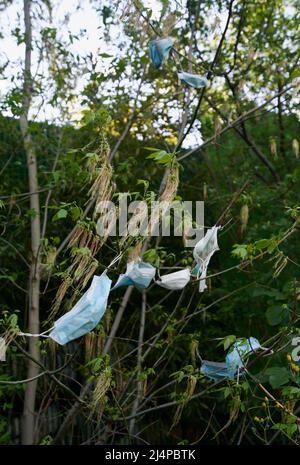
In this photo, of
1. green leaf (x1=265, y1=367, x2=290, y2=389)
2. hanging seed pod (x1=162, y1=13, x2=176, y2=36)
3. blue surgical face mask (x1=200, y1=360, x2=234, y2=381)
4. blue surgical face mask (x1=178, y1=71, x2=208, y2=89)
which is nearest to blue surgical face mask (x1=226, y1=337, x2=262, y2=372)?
blue surgical face mask (x1=200, y1=360, x2=234, y2=381)

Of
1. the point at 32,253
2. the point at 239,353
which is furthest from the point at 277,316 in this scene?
the point at 32,253

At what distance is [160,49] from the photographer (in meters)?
3.06

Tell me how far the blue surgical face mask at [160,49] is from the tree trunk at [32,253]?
756mm

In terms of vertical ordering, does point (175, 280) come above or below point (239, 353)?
above

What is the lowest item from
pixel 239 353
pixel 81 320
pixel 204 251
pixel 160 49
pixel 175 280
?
pixel 239 353

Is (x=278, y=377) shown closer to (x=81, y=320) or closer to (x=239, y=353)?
(x=239, y=353)

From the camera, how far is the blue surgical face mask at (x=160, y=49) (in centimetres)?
305

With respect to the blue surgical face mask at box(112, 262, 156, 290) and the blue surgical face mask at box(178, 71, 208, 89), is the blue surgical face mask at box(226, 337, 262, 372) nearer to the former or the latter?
the blue surgical face mask at box(112, 262, 156, 290)

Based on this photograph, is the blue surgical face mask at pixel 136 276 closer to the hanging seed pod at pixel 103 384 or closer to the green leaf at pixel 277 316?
the hanging seed pod at pixel 103 384

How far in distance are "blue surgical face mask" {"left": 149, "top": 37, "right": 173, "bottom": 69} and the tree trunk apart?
2.48 ft

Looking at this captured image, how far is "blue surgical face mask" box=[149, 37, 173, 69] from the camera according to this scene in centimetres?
305

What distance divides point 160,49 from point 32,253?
1.31 meters

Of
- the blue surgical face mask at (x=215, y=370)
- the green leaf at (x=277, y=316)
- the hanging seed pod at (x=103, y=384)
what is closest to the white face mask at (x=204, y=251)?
the blue surgical face mask at (x=215, y=370)
